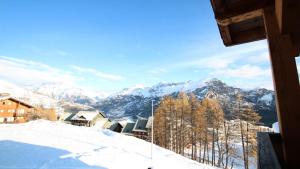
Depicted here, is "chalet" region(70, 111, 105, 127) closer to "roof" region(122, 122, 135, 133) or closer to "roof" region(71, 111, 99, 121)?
"roof" region(71, 111, 99, 121)

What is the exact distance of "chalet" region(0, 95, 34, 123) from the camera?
41.7 metres

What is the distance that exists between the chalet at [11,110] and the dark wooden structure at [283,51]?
49194 millimetres

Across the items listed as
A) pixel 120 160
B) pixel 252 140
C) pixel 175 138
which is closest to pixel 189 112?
pixel 175 138

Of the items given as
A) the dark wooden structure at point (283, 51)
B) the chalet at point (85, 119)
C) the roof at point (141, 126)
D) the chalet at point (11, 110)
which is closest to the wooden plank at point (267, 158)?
the dark wooden structure at point (283, 51)

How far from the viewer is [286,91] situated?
1812mm

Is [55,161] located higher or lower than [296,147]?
lower

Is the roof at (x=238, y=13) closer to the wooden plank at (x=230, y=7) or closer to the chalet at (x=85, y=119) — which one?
the wooden plank at (x=230, y=7)

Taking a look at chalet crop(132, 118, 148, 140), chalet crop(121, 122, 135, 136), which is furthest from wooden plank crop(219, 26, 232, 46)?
chalet crop(121, 122, 135, 136)

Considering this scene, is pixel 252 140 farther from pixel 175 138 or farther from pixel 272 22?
pixel 272 22

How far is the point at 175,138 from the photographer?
38.1m

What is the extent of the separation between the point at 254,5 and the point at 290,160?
178 cm

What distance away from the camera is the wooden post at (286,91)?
1.66 m

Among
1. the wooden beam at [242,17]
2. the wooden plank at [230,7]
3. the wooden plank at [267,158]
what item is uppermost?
the wooden plank at [230,7]

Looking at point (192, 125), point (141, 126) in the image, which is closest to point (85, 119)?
point (141, 126)
